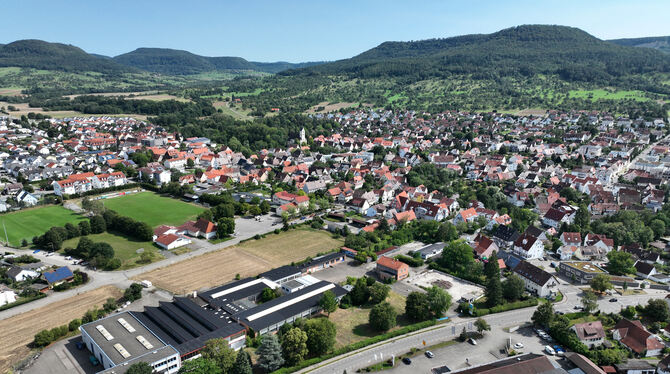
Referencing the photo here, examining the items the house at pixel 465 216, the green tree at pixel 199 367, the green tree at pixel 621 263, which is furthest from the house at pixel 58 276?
the green tree at pixel 621 263

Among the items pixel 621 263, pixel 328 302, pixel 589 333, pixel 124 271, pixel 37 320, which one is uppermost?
pixel 621 263

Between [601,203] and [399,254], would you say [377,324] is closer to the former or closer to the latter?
[399,254]

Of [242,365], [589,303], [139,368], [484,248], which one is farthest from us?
[484,248]

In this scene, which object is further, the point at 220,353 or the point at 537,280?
the point at 537,280

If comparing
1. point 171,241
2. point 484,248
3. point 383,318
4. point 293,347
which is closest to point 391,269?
point 383,318

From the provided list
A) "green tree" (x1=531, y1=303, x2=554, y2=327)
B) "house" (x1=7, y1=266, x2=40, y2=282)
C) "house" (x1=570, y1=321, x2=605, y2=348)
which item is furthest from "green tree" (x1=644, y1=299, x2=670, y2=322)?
"house" (x1=7, y1=266, x2=40, y2=282)

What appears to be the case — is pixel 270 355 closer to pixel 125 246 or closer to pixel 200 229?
pixel 200 229
